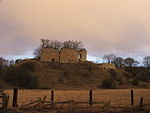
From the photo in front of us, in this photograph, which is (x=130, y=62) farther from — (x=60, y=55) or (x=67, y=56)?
(x=60, y=55)

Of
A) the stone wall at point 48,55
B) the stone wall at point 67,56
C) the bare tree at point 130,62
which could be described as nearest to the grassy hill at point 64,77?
the stone wall at point 67,56

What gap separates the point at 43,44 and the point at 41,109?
332 ft

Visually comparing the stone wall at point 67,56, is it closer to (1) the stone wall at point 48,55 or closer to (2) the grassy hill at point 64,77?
(1) the stone wall at point 48,55

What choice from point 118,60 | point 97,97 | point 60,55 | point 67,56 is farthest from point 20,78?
point 118,60

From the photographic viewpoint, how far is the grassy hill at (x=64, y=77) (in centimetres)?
6524

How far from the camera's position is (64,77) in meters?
78.5

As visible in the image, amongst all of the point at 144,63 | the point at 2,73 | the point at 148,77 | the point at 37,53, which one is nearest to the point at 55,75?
the point at 2,73

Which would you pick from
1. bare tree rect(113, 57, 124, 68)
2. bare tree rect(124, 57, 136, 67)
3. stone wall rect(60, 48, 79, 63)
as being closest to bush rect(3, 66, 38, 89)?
stone wall rect(60, 48, 79, 63)

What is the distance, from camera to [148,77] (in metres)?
86.9

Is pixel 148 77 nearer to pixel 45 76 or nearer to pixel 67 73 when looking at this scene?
pixel 67 73

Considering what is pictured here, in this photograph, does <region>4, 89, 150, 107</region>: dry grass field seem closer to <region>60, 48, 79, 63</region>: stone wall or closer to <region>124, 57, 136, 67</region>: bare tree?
<region>60, 48, 79, 63</region>: stone wall

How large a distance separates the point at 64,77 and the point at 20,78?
15506 mm

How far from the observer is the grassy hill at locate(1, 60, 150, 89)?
6524cm

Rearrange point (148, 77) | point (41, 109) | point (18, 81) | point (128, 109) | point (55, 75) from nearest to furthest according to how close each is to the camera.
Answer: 1. point (41, 109)
2. point (128, 109)
3. point (18, 81)
4. point (55, 75)
5. point (148, 77)
